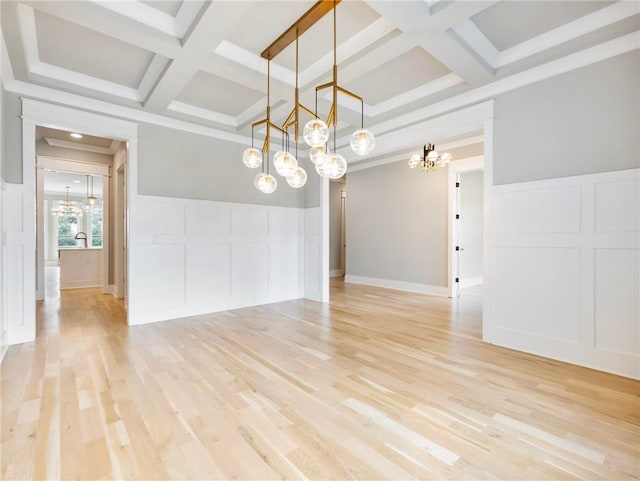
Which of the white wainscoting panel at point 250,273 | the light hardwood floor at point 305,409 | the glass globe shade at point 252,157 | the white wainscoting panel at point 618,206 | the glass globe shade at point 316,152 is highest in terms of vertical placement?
the glass globe shade at point 252,157

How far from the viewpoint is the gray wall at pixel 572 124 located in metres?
2.67

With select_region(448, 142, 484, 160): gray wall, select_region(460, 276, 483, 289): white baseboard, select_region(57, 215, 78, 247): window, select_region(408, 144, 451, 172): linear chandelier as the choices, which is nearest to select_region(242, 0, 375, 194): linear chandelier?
select_region(408, 144, 451, 172): linear chandelier

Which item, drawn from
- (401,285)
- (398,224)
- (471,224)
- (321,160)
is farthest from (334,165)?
(471,224)

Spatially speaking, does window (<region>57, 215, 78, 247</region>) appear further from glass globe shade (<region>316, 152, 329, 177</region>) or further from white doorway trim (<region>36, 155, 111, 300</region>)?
glass globe shade (<region>316, 152, 329, 177</region>)

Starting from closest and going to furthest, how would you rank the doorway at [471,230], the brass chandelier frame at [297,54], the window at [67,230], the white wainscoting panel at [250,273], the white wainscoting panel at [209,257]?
the brass chandelier frame at [297,54] → the white wainscoting panel at [209,257] → the white wainscoting panel at [250,273] → the doorway at [471,230] → the window at [67,230]

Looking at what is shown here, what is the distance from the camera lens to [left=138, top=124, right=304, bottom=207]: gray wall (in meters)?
4.38

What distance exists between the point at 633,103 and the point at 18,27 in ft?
17.2

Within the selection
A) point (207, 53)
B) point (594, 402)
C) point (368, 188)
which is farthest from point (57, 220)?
point (594, 402)

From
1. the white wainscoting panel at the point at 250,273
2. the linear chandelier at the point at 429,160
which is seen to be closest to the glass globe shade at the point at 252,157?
the white wainscoting panel at the point at 250,273

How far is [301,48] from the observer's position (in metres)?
3.09

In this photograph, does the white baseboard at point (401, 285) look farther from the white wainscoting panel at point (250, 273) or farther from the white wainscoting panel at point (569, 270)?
the white wainscoting panel at point (250, 273)

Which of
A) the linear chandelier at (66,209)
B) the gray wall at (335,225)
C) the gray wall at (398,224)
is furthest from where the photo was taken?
the linear chandelier at (66,209)

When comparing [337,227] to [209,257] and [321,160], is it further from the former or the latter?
[321,160]

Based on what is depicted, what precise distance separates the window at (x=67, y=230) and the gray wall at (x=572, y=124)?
17.0 metres
